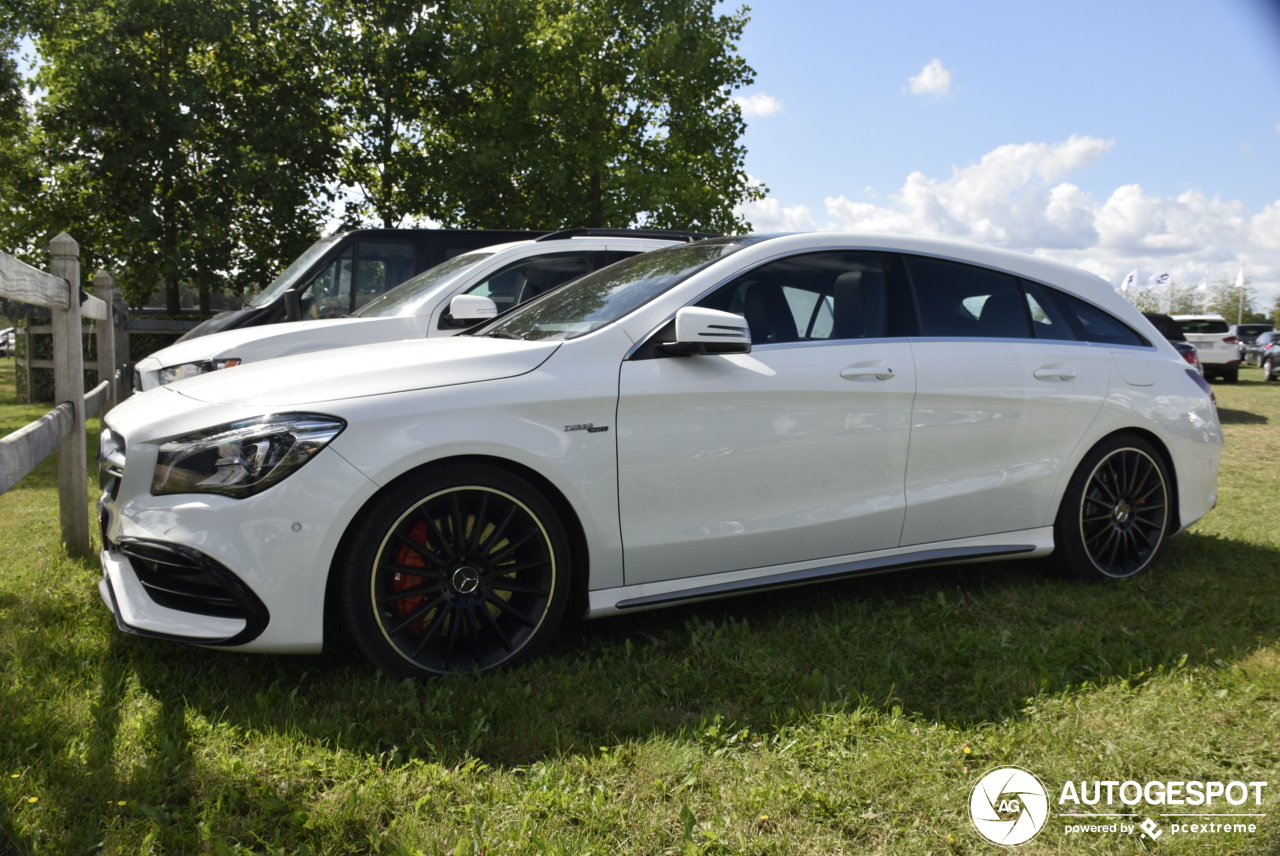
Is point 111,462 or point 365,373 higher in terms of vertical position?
point 365,373

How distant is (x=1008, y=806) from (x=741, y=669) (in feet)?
3.62

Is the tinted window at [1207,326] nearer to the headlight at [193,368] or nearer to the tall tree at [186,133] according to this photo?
the tall tree at [186,133]

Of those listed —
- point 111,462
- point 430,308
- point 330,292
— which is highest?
point 330,292

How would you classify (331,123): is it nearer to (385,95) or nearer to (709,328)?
(385,95)

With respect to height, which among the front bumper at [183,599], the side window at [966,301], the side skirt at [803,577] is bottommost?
the side skirt at [803,577]

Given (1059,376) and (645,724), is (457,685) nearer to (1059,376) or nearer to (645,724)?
(645,724)

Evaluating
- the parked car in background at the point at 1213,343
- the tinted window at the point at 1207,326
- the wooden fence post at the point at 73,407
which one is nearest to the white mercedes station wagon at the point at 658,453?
the wooden fence post at the point at 73,407

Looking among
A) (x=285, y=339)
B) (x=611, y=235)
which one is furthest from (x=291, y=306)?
(x=611, y=235)

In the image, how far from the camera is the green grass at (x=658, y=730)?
2.48 meters

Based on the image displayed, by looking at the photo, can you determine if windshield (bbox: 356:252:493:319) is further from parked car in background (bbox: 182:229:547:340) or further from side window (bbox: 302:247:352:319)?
side window (bbox: 302:247:352:319)

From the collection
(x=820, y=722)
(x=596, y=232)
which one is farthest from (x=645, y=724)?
(x=596, y=232)

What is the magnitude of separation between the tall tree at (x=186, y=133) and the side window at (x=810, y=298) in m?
20.9

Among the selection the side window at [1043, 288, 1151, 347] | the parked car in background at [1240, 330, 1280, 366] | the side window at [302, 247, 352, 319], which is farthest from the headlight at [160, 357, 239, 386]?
the parked car in background at [1240, 330, 1280, 366]

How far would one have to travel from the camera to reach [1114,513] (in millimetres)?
4770
